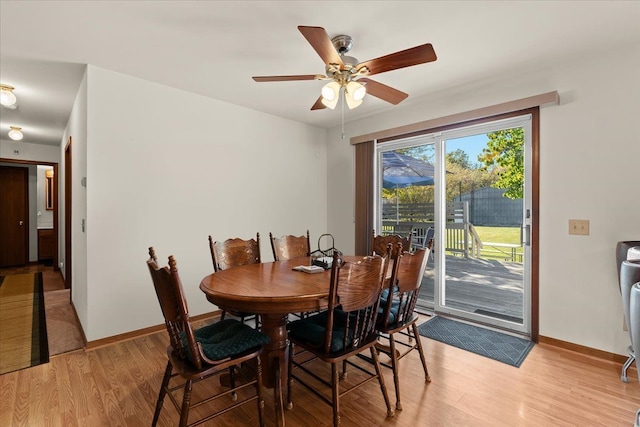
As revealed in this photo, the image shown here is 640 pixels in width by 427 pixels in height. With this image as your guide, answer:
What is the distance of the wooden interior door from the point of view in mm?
6254

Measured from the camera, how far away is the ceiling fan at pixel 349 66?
180cm

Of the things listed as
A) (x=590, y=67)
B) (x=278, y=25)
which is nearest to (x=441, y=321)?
(x=590, y=67)

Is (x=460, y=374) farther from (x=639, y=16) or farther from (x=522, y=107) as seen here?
(x=639, y=16)

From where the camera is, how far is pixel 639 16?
2.04 meters

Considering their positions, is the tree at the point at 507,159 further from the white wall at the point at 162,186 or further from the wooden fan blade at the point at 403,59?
the white wall at the point at 162,186

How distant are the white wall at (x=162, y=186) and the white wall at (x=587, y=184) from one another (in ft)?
9.25

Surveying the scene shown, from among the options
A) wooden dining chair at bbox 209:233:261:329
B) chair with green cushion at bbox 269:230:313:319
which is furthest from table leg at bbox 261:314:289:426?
chair with green cushion at bbox 269:230:313:319

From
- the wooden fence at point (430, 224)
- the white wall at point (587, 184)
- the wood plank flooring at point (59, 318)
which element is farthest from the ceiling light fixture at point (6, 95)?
the white wall at point (587, 184)

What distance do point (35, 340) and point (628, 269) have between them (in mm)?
4329

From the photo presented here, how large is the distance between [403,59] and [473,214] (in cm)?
211

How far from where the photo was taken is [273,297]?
160 centimetres

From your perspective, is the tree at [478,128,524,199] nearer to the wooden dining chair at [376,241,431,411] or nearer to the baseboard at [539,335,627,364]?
the baseboard at [539,335,627,364]

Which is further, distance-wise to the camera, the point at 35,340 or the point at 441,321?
the point at 441,321

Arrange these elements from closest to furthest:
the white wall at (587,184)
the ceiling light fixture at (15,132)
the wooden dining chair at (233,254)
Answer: the white wall at (587,184) < the wooden dining chair at (233,254) < the ceiling light fixture at (15,132)
